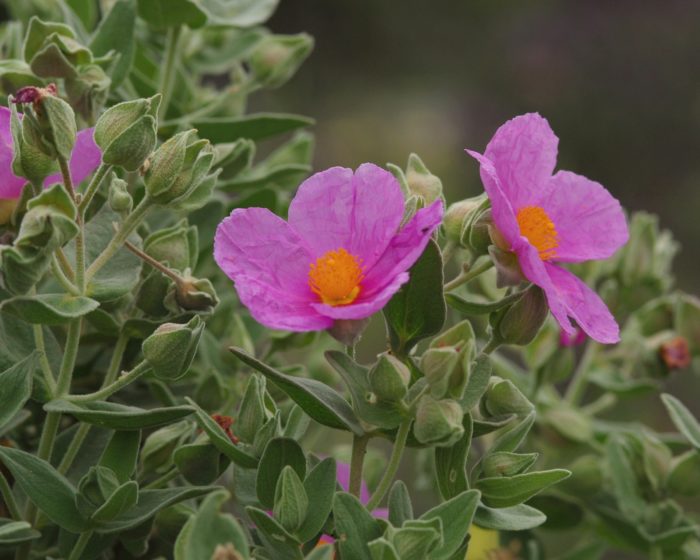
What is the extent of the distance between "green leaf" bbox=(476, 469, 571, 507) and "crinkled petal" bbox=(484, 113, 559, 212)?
0.54 ft

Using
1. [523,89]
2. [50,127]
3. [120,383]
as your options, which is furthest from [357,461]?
[523,89]

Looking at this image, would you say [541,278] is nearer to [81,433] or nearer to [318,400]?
[318,400]

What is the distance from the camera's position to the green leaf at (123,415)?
0.61 m

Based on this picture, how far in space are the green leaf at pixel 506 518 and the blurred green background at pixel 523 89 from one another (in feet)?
8.88

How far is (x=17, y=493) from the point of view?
0.71 metres

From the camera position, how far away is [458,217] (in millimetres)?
686

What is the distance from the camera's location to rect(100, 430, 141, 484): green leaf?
2.15 ft

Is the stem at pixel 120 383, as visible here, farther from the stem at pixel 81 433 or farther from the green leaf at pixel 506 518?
the green leaf at pixel 506 518

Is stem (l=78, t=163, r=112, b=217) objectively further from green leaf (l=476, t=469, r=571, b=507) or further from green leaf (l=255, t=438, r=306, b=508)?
green leaf (l=476, t=469, r=571, b=507)

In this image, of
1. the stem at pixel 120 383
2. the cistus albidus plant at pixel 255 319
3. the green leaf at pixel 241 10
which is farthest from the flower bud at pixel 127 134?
the green leaf at pixel 241 10

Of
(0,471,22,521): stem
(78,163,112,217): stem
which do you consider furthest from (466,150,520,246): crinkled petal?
(0,471,22,521): stem

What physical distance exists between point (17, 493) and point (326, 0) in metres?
3.66

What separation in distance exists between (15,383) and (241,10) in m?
0.49

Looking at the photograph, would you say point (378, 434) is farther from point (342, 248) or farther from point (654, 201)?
point (654, 201)
